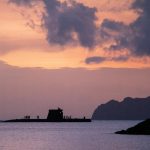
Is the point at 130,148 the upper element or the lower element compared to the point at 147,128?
lower

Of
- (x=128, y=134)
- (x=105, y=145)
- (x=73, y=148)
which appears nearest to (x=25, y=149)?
(x=73, y=148)

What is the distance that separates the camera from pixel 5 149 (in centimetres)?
9312

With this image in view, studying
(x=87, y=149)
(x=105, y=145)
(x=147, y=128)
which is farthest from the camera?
(x=147, y=128)

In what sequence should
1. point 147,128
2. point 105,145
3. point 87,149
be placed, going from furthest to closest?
point 147,128
point 105,145
point 87,149

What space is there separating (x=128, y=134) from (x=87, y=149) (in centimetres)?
4115

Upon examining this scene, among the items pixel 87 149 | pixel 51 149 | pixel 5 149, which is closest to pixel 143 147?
pixel 87 149

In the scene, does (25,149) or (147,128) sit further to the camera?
(147,128)

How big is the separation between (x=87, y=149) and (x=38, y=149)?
27.6 feet

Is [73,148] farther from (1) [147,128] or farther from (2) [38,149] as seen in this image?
(1) [147,128]

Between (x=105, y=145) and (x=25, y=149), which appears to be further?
(x=105, y=145)

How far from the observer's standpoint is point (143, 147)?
3669 inches

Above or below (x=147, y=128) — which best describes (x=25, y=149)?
below

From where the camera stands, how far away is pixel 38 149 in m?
92.3

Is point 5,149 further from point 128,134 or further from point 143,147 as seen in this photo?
point 128,134
